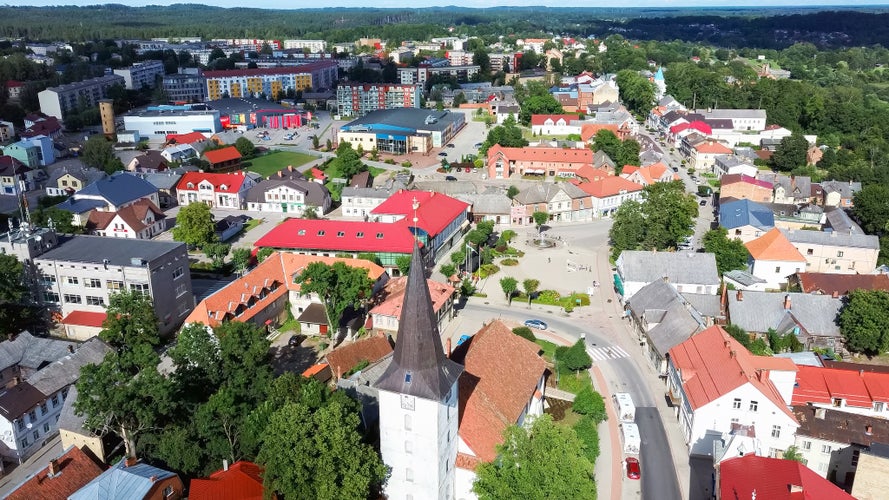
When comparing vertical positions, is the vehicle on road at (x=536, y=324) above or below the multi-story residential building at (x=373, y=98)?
below

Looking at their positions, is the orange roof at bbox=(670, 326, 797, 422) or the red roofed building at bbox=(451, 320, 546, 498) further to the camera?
the orange roof at bbox=(670, 326, 797, 422)

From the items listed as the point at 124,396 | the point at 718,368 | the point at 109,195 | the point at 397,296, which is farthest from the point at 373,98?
the point at 124,396

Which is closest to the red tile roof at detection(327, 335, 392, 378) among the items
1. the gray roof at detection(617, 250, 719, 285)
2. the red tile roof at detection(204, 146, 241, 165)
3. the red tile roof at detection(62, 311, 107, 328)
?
the red tile roof at detection(62, 311, 107, 328)

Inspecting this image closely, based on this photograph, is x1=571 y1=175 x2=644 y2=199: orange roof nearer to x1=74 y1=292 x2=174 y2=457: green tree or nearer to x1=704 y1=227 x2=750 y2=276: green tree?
x1=704 y1=227 x2=750 y2=276: green tree

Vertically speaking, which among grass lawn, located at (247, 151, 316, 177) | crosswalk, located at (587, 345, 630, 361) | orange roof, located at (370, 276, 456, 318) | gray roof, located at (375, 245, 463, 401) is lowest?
crosswalk, located at (587, 345, 630, 361)

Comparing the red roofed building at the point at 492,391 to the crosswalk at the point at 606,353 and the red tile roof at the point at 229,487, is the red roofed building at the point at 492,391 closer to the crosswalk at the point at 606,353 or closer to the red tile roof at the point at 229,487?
the crosswalk at the point at 606,353

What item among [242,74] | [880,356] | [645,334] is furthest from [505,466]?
[242,74]

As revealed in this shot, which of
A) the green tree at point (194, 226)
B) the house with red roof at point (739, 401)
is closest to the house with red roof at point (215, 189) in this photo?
the green tree at point (194, 226)
